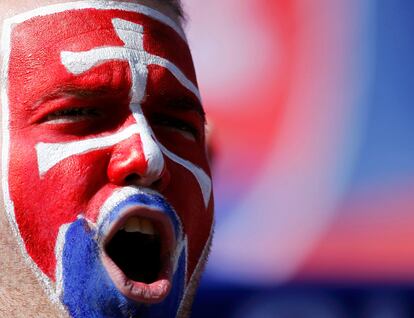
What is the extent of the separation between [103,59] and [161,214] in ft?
1.49

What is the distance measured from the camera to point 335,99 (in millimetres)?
5250

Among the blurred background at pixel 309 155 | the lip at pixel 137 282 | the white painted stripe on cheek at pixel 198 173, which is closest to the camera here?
the lip at pixel 137 282

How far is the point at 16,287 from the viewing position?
2.28m

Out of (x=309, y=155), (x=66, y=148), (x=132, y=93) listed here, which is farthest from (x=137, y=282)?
(x=309, y=155)

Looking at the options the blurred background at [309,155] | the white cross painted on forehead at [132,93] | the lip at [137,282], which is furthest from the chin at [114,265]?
the blurred background at [309,155]

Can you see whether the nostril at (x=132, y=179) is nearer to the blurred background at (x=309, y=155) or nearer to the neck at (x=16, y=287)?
the neck at (x=16, y=287)

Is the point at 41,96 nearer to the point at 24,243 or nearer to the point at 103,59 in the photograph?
the point at 103,59

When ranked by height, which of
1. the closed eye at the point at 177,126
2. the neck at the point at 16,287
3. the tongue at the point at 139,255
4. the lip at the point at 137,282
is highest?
the closed eye at the point at 177,126

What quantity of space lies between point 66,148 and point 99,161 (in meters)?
0.10

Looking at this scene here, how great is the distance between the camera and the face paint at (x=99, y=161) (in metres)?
2.20

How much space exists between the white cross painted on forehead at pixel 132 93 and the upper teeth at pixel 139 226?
13 centimetres

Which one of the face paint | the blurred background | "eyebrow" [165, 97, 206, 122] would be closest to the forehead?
the face paint

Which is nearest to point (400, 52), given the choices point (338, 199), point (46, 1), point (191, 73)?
point (338, 199)

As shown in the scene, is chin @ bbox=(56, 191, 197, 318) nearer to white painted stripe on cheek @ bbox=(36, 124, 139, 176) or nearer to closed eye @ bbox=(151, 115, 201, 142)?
white painted stripe on cheek @ bbox=(36, 124, 139, 176)
